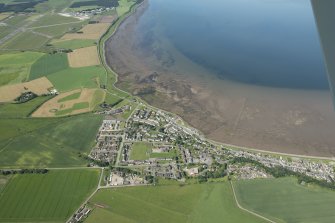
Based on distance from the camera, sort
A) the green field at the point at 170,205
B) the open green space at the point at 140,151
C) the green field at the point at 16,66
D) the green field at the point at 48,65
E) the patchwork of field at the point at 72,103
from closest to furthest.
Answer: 1. the green field at the point at 170,205
2. the open green space at the point at 140,151
3. the patchwork of field at the point at 72,103
4. the green field at the point at 16,66
5. the green field at the point at 48,65

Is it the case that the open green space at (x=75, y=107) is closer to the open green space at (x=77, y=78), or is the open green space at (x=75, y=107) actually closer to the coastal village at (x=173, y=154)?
the coastal village at (x=173, y=154)

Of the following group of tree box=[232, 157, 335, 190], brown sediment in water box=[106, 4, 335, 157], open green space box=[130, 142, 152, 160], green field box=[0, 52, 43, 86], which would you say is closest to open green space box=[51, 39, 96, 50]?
green field box=[0, 52, 43, 86]

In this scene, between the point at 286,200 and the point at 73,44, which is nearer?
the point at 286,200

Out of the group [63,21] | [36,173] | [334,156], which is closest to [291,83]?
[334,156]

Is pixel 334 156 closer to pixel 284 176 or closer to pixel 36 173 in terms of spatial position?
pixel 284 176

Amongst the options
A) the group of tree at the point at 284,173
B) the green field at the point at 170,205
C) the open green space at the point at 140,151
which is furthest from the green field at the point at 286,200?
the open green space at the point at 140,151

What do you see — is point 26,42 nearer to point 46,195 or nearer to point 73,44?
point 73,44

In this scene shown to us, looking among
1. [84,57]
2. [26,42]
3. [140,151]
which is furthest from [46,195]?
[26,42]
